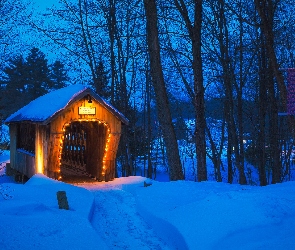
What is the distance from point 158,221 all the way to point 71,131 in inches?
456

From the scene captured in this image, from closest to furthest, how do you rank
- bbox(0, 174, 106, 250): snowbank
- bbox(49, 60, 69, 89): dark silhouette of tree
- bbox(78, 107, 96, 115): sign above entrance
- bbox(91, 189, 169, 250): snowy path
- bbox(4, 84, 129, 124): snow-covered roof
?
bbox(0, 174, 106, 250): snowbank
bbox(91, 189, 169, 250): snowy path
bbox(4, 84, 129, 124): snow-covered roof
bbox(78, 107, 96, 115): sign above entrance
bbox(49, 60, 69, 89): dark silhouette of tree

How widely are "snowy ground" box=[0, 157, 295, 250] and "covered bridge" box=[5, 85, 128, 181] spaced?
3.37m

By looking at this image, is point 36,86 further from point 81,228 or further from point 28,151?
point 81,228

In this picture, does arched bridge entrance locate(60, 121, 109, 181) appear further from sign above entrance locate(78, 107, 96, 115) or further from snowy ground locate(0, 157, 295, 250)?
snowy ground locate(0, 157, 295, 250)

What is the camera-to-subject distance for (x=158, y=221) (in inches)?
303

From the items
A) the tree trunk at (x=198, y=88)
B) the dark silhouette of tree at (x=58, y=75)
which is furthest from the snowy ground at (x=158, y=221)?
the dark silhouette of tree at (x=58, y=75)

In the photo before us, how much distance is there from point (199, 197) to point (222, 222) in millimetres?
2162

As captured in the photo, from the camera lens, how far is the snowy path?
6777 mm

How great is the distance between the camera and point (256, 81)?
19.7m

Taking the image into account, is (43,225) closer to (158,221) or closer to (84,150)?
(158,221)

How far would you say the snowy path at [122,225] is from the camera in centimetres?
678

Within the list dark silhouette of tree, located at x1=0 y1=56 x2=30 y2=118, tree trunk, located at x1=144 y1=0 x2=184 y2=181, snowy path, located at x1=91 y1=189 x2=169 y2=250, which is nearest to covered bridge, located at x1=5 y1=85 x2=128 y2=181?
tree trunk, located at x1=144 y1=0 x2=184 y2=181

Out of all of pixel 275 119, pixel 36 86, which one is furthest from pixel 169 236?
pixel 36 86

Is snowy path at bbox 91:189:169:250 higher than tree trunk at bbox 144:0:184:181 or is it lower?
lower
